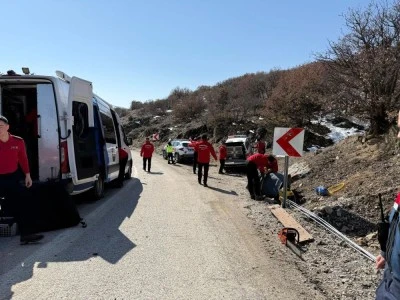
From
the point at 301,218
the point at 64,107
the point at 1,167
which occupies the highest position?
the point at 64,107

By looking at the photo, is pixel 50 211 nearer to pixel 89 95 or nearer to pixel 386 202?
pixel 89 95

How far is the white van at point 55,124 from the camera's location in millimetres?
7406

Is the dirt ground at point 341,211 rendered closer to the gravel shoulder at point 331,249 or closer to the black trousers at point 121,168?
the gravel shoulder at point 331,249

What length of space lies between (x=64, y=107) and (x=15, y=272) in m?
3.48

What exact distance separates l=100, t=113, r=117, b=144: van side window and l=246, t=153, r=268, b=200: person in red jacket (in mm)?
3775

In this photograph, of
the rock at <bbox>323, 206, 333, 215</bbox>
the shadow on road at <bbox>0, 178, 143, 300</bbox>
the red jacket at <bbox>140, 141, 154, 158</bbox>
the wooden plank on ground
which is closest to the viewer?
the shadow on road at <bbox>0, 178, 143, 300</bbox>

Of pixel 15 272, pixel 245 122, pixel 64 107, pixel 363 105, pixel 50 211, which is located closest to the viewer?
pixel 15 272

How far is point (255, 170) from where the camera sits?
11.0 m

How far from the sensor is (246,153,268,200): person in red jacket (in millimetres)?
11023

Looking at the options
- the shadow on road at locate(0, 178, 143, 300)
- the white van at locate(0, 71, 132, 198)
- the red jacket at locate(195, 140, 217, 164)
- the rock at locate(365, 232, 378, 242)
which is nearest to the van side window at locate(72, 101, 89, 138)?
the white van at locate(0, 71, 132, 198)

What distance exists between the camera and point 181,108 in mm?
56938

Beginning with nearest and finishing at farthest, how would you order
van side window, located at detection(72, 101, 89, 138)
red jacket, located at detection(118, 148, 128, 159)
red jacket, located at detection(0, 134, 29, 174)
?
red jacket, located at detection(0, 134, 29, 174) → van side window, located at detection(72, 101, 89, 138) → red jacket, located at detection(118, 148, 128, 159)

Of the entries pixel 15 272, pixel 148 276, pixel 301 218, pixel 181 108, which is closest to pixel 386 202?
pixel 301 218

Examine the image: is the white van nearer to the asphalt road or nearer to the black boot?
the asphalt road
